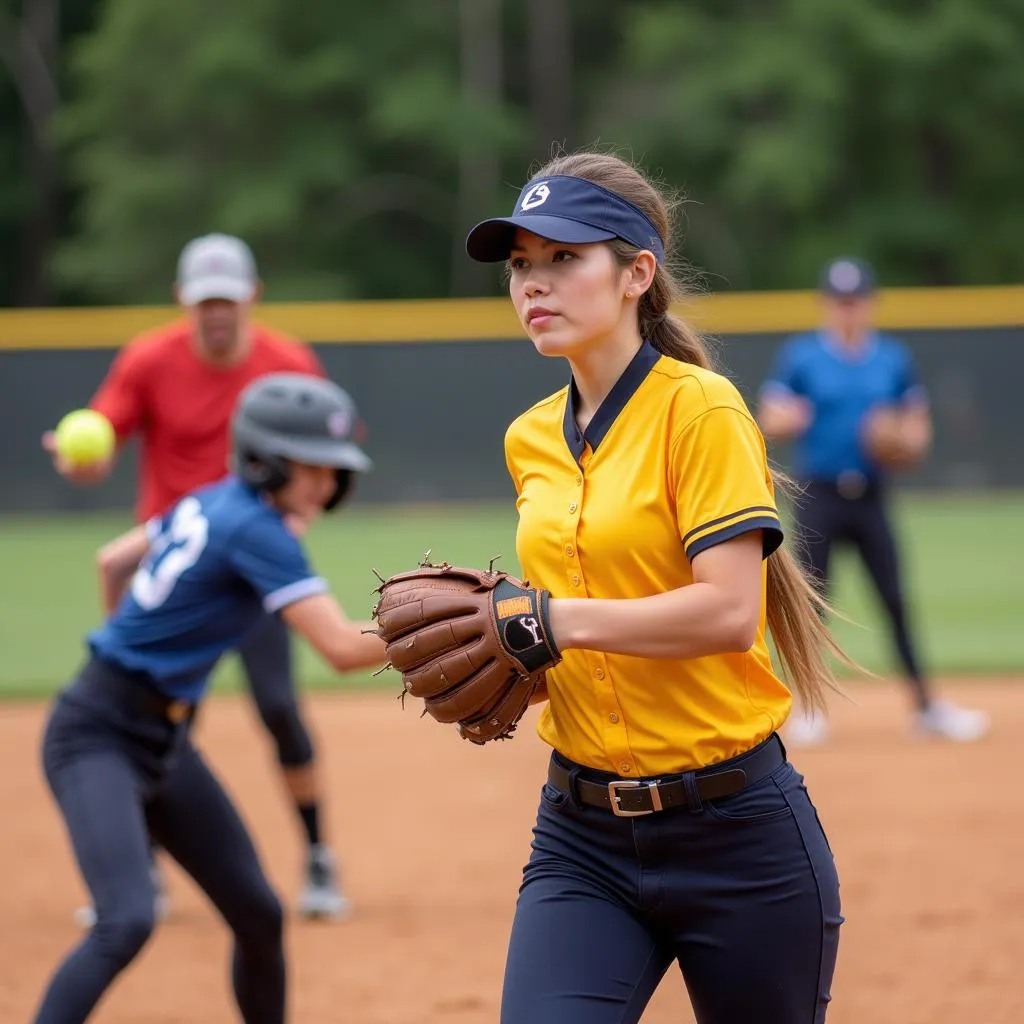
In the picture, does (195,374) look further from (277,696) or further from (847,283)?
(847,283)

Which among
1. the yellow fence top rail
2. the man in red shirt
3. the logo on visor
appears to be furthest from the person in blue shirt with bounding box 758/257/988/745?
the yellow fence top rail

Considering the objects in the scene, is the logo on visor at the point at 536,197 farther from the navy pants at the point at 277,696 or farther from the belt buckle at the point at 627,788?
the navy pants at the point at 277,696

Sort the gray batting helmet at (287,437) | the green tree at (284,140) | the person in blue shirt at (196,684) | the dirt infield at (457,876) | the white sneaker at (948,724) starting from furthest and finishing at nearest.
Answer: the green tree at (284,140) < the white sneaker at (948,724) < the dirt infield at (457,876) < the gray batting helmet at (287,437) < the person in blue shirt at (196,684)

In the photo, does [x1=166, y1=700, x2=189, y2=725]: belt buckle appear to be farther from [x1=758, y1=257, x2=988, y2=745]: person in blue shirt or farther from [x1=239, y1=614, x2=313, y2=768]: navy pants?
[x1=758, y1=257, x2=988, y2=745]: person in blue shirt

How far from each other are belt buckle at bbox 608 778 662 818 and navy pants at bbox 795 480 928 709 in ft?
16.1

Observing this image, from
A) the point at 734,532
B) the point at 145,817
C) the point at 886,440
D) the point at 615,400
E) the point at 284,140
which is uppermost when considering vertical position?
the point at 284,140

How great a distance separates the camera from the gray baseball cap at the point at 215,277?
5824 millimetres

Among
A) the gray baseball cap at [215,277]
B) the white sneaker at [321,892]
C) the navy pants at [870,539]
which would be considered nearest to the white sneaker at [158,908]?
the white sneaker at [321,892]

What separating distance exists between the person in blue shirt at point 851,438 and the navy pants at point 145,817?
4.05 metres

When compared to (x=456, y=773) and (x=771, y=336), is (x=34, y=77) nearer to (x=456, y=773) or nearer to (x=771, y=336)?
(x=771, y=336)

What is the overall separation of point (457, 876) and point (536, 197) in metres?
3.53

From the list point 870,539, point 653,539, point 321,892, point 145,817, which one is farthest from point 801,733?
point 653,539

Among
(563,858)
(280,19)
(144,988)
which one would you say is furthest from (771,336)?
(280,19)

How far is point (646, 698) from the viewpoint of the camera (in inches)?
105
